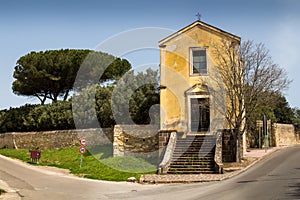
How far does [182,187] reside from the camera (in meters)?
13.1

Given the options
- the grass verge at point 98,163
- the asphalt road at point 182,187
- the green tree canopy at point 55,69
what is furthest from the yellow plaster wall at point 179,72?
the green tree canopy at point 55,69

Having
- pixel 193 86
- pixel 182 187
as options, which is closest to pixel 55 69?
pixel 193 86

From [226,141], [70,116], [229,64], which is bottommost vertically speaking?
[226,141]

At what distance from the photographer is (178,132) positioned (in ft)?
69.3

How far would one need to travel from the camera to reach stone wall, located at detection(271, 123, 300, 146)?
1143 inches

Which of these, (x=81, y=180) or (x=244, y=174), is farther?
(x=81, y=180)

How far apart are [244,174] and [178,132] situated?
6.66m

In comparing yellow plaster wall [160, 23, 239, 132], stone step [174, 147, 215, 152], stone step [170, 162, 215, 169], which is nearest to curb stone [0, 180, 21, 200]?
stone step [170, 162, 215, 169]

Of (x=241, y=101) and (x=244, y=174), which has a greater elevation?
(x=241, y=101)

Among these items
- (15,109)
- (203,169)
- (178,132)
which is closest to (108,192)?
(203,169)

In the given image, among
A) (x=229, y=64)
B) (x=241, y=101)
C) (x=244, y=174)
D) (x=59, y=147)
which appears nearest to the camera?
(x=244, y=174)

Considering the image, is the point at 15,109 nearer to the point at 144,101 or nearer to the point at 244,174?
the point at 144,101

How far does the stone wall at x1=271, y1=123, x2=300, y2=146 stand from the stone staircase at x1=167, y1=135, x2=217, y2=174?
11003 mm

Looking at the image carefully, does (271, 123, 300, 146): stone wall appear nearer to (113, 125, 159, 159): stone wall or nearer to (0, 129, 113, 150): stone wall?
(113, 125, 159, 159): stone wall
